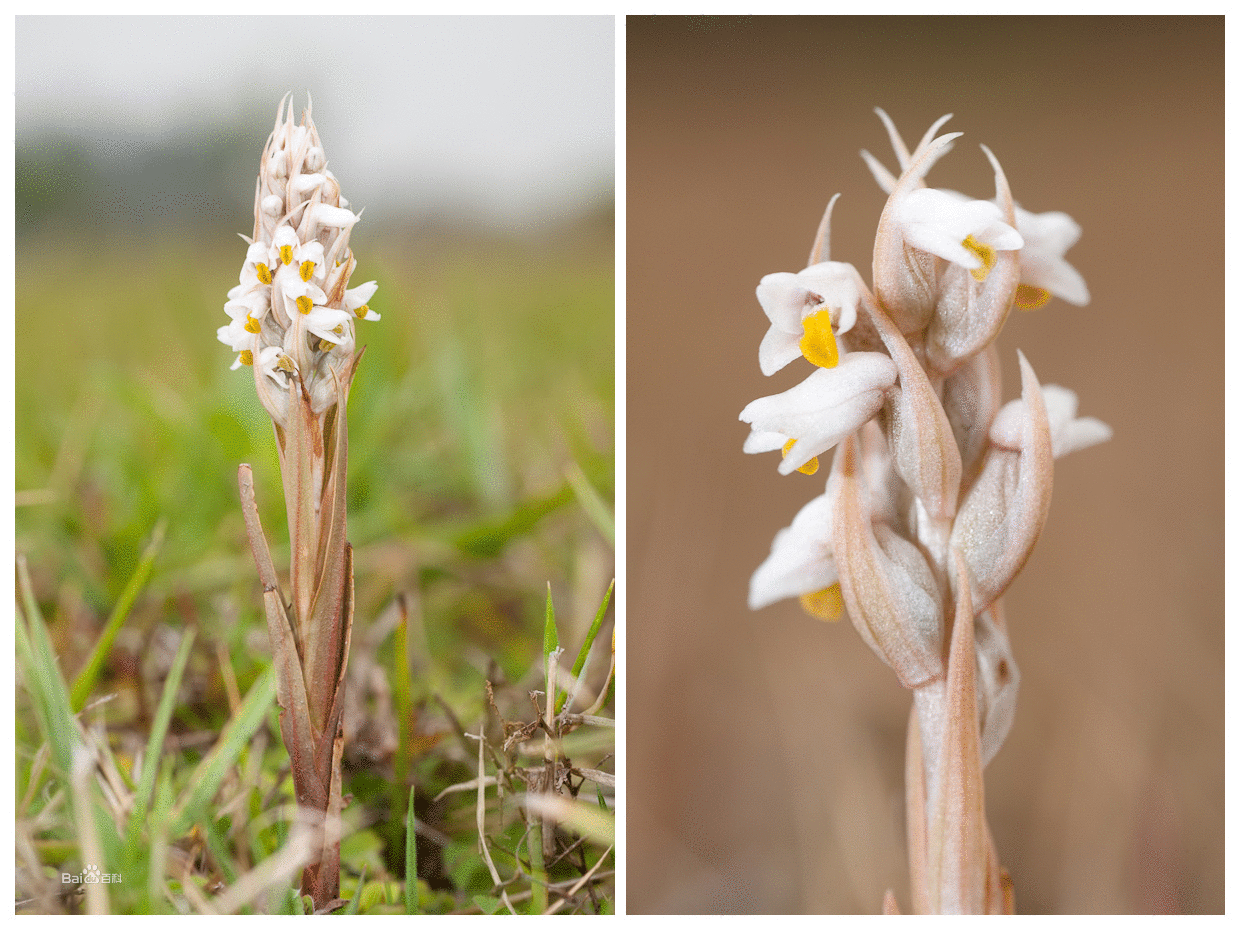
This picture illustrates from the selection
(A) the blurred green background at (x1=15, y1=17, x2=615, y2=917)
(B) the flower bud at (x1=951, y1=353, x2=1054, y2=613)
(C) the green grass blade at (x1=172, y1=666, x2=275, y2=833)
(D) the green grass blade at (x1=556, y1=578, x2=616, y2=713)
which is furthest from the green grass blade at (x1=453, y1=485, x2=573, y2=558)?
(B) the flower bud at (x1=951, y1=353, x2=1054, y2=613)

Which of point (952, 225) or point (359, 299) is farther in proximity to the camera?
point (359, 299)

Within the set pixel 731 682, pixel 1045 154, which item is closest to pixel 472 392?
pixel 731 682

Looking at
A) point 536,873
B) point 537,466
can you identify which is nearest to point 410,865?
point 536,873

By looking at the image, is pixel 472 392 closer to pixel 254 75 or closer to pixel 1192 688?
pixel 254 75

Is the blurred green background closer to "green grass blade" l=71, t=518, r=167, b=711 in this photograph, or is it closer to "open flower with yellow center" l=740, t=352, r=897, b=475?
"green grass blade" l=71, t=518, r=167, b=711

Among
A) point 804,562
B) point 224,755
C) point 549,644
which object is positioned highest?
point 804,562

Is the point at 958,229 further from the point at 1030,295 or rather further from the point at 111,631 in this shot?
the point at 111,631

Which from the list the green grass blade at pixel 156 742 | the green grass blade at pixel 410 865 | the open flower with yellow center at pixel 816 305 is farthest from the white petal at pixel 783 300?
the green grass blade at pixel 156 742
